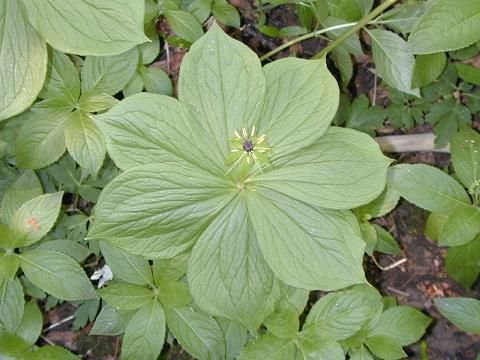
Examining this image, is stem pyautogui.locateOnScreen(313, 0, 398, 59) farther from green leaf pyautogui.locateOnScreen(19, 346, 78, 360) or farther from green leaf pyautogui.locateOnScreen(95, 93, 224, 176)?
green leaf pyautogui.locateOnScreen(19, 346, 78, 360)

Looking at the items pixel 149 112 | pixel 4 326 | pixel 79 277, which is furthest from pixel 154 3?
pixel 4 326

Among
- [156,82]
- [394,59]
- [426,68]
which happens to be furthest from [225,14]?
[426,68]

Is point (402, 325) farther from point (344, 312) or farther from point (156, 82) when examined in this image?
point (156, 82)

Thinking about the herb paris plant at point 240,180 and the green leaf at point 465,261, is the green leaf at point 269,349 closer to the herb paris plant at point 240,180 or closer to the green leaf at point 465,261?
the herb paris plant at point 240,180

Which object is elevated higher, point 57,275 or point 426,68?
point 426,68

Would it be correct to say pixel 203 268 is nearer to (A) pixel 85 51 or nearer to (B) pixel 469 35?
(A) pixel 85 51

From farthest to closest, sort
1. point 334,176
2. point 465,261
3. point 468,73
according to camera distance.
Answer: point 468,73
point 465,261
point 334,176

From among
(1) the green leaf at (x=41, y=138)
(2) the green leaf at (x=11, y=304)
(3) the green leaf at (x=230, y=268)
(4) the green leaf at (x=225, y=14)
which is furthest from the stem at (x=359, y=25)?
(2) the green leaf at (x=11, y=304)
